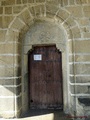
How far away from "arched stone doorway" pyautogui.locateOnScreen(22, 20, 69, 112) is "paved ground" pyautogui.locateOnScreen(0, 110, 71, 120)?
20 cm

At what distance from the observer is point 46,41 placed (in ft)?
13.7

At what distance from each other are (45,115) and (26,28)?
2102 millimetres

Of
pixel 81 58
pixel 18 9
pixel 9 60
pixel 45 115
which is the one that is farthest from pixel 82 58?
pixel 18 9

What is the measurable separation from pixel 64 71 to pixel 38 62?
2.36 feet

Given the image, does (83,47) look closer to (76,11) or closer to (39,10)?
(76,11)

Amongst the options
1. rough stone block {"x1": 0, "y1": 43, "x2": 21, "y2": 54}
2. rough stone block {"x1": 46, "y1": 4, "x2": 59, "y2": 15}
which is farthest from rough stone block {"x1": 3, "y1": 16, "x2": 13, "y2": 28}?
rough stone block {"x1": 46, "y1": 4, "x2": 59, "y2": 15}

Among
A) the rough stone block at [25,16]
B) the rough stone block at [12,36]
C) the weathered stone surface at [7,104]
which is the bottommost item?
the weathered stone surface at [7,104]

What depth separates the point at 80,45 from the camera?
3.85 metres

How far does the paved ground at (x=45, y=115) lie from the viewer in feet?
12.5

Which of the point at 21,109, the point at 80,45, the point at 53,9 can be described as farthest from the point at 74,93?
the point at 53,9

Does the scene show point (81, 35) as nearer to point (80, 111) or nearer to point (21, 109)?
point (80, 111)

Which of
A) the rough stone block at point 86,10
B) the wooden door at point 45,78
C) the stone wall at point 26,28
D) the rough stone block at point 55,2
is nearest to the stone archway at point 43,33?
the stone wall at point 26,28

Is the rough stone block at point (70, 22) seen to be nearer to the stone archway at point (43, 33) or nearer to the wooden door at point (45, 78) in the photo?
the stone archway at point (43, 33)

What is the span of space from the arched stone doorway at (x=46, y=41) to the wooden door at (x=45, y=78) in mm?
203
